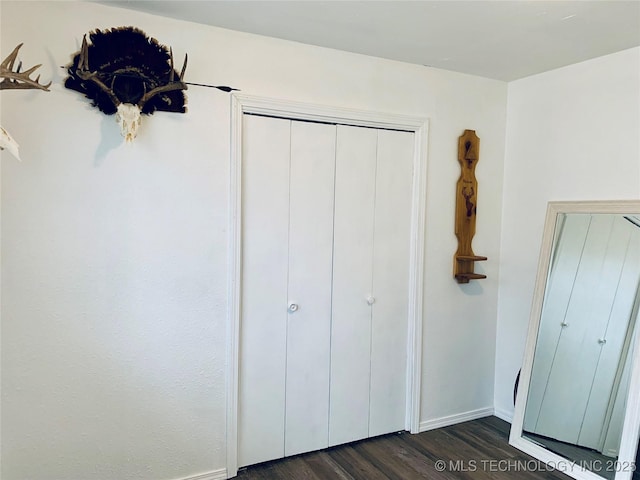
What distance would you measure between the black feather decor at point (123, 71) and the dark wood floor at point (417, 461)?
204 centimetres

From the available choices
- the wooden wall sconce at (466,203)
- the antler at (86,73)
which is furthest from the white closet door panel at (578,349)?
the antler at (86,73)

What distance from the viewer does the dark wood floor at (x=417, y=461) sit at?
256 centimetres

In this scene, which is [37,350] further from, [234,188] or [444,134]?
[444,134]

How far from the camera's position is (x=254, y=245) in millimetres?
2549

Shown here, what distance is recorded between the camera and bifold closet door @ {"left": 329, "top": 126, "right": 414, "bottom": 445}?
2.79 m

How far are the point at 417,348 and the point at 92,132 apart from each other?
2261 millimetres

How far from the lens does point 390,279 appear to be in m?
2.95

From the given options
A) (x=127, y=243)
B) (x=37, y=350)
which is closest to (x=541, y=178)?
(x=127, y=243)

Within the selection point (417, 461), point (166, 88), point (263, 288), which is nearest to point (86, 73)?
point (166, 88)

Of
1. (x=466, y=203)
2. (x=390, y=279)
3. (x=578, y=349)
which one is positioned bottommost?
(x=578, y=349)

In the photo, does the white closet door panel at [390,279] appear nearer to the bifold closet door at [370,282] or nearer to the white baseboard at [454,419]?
the bifold closet door at [370,282]

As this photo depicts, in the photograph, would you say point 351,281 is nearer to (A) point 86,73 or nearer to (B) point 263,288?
(B) point 263,288

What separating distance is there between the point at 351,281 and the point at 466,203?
990mm

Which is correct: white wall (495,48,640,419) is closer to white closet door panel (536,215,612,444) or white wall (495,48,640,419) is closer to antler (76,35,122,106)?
white closet door panel (536,215,612,444)
